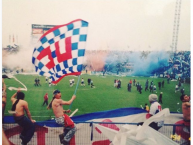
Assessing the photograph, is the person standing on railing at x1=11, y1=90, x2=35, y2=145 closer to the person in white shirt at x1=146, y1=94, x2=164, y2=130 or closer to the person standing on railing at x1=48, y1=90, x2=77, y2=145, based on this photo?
the person standing on railing at x1=48, y1=90, x2=77, y2=145

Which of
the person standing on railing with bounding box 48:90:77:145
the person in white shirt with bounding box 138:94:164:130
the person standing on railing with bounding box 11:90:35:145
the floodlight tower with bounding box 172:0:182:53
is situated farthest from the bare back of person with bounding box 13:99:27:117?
the floodlight tower with bounding box 172:0:182:53

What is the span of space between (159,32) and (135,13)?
33 cm

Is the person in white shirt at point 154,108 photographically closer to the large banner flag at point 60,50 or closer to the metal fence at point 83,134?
the metal fence at point 83,134

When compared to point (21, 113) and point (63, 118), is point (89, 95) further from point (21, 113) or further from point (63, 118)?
point (21, 113)

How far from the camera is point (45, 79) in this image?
220 cm

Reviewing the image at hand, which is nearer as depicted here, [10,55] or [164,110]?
[10,55]

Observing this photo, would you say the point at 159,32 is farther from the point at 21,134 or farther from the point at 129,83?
the point at 21,134

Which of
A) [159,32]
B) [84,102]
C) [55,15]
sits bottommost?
[84,102]

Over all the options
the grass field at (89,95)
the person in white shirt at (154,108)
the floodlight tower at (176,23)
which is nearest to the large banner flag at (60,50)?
the grass field at (89,95)

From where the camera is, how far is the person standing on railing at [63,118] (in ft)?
7.29

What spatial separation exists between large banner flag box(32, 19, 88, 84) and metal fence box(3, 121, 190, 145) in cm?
56

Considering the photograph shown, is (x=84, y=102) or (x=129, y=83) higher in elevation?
(x=129, y=83)

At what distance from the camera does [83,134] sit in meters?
2.31

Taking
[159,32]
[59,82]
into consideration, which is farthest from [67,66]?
[159,32]
